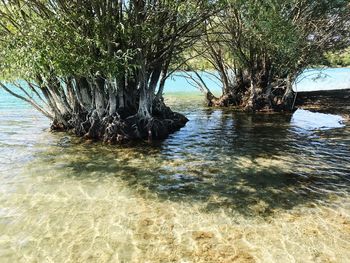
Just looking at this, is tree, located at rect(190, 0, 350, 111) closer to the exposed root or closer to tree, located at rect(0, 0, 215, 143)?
tree, located at rect(0, 0, 215, 143)

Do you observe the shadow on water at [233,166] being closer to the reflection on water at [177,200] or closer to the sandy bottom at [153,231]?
the reflection on water at [177,200]

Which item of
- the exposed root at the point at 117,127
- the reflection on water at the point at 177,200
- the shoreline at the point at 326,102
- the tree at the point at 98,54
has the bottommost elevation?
the shoreline at the point at 326,102

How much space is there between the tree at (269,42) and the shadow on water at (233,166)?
5454 millimetres

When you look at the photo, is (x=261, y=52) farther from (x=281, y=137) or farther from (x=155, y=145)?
(x=155, y=145)

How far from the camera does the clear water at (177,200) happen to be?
6.96m

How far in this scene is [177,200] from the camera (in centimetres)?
945

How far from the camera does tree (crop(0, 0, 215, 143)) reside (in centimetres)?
1238

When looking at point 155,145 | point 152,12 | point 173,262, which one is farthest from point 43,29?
point 173,262

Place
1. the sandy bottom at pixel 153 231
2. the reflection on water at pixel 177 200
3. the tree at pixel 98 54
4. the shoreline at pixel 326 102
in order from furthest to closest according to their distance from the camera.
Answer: the shoreline at pixel 326 102 → the tree at pixel 98 54 → the reflection on water at pixel 177 200 → the sandy bottom at pixel 153 231

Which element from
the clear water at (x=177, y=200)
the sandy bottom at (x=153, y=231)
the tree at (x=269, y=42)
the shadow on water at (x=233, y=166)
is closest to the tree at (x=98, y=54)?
the clear water at (x=177, y=200)

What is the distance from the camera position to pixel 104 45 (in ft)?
44.5

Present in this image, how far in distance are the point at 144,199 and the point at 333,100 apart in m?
28.3

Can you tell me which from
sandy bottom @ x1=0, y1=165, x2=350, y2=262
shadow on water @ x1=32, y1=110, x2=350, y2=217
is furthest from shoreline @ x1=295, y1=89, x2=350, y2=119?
sandy bottom @ x1=0, y1=165, x2=350, y2=262

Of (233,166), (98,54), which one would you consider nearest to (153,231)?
(233,166)
